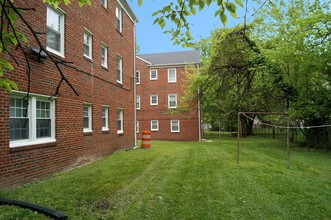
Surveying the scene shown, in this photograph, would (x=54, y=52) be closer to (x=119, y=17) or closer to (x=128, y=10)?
(x=119, y=17)

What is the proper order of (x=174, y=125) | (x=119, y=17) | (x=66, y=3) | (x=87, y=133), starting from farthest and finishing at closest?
1. (x=174, y=125)
2. (x=119, y=17)
3. (x=87, y=133)
4. (x=66, y=3)

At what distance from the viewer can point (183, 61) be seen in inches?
1156

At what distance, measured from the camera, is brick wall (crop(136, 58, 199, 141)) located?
28.5 meters

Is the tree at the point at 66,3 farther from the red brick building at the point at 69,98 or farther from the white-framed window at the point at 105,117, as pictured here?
the white-framed window at the point at 105,117

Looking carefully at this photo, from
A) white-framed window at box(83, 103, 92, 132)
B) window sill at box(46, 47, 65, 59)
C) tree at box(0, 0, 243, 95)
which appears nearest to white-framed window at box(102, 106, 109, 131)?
white-framed window at box(83, 103, 92, 132)

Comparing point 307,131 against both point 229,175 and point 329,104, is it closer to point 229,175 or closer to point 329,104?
point 329,104

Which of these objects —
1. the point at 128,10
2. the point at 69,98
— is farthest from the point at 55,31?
the point at 128,10

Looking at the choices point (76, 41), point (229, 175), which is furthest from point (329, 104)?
point (76, 41)

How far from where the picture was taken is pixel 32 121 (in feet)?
24.3

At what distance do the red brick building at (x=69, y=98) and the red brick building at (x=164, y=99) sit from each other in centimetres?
1311

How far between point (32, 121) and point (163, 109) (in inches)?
869

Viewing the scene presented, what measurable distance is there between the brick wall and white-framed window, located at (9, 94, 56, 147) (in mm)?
20697

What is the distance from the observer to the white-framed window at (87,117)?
1085cm

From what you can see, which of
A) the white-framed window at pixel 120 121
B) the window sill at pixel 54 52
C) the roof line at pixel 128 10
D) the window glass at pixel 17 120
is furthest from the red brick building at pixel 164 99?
the window glass at pixel 17 120
